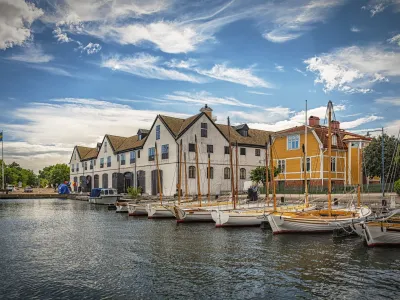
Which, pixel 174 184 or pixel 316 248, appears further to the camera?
pixel 174 184

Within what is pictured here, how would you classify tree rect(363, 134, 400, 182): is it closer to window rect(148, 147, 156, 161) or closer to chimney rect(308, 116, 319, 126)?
chimney rect(308, 116, 319, 126)

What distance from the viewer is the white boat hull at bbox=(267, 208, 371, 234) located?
23.4m

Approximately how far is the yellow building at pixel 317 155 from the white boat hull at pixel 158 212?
62.6ft

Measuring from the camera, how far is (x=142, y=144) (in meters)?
60.6

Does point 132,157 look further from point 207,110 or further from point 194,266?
point 194,266

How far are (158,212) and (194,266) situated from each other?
20.1 metres

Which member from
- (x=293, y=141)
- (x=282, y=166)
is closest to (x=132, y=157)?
(x=282, y=166)

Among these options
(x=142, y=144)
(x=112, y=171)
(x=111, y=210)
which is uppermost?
(x=142, y=144)

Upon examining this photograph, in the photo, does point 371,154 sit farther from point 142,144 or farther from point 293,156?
point 142,144

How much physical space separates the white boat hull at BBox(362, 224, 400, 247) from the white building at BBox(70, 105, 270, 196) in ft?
104

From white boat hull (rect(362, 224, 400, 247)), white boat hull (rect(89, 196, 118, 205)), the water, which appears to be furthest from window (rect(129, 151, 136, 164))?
white boat hull (rect(362, 224, 400, 247))

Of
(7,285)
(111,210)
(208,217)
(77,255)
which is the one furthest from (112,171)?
(7,285)

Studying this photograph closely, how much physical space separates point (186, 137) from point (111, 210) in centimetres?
1566

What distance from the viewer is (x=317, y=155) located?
153 ft
